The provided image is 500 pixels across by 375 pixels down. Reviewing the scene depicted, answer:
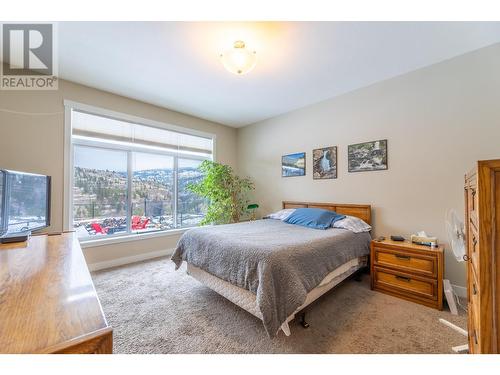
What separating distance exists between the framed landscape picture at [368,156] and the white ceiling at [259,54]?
2.78ft

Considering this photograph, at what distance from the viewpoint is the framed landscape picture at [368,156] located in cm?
274

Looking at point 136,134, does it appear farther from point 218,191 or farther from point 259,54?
point 259,54

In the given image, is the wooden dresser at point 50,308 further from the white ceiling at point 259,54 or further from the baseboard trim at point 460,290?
the baseboard trim at point 460,290

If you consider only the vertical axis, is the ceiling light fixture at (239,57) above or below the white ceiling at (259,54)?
below

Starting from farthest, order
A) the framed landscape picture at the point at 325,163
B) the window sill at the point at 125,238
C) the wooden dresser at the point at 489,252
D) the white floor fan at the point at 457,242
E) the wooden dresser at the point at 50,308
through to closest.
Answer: the framed landscape picture at the point at 325,163
the window sill at the point at 125,238
the white floor fan at the point at 457,242
the wooden dresser at the point at 489,252
the wooden dresser at the point at 50,308

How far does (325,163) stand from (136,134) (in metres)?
3.09

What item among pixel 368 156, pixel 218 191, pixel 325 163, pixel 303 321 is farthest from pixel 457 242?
pixel 218 191

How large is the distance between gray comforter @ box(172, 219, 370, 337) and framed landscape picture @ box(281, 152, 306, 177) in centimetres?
142

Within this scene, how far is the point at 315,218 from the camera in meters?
2.78

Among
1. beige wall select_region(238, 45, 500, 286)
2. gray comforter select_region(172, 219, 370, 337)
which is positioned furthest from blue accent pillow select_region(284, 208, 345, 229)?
beige wall select_region(238, 45, 500, 286)

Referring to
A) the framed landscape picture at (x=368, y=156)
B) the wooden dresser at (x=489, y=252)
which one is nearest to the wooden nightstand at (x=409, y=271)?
the framed landscape picture at (x=368, y=156)

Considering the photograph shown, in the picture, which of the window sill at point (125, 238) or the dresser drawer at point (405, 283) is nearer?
the dresser drawer at point (405, 283)
